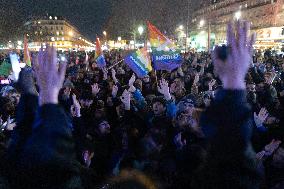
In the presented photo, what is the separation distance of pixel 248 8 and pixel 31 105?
96945 millimetres

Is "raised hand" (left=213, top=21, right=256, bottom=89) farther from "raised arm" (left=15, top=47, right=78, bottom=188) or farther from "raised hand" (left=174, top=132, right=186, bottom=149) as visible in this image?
"raised hand" (left=174, top=132, right=186, bottom=149)

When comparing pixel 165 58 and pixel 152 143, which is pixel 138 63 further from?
pixel 152 143

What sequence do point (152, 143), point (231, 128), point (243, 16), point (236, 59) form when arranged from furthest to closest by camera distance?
point (243, 16) < point (152, 143) < point (236, 59) < point (231, 128)

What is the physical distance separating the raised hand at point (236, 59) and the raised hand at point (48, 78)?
0.95 metres

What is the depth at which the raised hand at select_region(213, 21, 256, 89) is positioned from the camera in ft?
7.05

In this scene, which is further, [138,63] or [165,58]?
[138,63]

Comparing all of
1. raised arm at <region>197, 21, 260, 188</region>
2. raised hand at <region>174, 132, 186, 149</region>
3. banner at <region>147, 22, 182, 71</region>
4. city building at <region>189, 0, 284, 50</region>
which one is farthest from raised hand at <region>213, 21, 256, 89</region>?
city building at <region>189, 0, 284, 50</region>

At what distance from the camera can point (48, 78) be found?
233cm

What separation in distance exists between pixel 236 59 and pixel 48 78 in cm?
110

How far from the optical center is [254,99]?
786 cm

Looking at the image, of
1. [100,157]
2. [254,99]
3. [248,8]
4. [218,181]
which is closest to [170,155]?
[100,157]

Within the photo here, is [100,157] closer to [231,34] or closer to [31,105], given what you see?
[31,105]

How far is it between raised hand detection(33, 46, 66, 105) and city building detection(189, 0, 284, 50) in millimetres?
41769

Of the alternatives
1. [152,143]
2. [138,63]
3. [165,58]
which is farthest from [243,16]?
[152,143]
